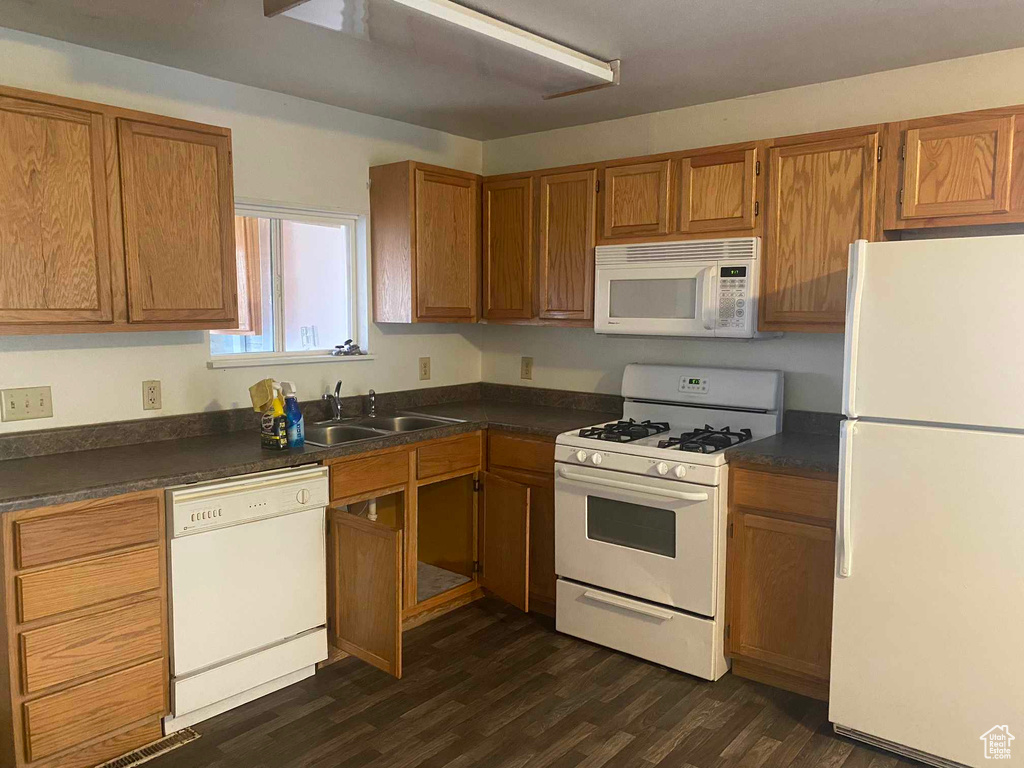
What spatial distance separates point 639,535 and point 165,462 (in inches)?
70.3

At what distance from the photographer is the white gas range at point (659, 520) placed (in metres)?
2.85

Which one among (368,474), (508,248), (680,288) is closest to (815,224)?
(680,288)

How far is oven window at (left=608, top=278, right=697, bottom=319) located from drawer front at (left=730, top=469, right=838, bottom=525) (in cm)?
77

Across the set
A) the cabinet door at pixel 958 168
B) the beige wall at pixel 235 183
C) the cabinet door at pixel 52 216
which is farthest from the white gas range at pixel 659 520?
the cabinet door at pixel 52 216

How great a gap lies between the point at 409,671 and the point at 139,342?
1.68m

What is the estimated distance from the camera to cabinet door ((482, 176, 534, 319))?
12.5 feet

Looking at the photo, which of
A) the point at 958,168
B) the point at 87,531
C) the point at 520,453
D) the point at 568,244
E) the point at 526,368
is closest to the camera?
the point at 87,531

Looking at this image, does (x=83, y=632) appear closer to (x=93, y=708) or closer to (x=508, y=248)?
(x=93, y=708)

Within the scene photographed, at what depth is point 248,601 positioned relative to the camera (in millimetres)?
2678

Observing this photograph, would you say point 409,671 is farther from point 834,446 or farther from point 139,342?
point 834,446

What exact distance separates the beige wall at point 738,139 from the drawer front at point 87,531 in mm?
2279

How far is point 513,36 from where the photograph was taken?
7.89 ft

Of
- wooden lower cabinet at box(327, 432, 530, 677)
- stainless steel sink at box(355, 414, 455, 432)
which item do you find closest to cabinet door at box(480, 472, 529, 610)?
wooden lower cabinet at box(327, 432, 530, 677)

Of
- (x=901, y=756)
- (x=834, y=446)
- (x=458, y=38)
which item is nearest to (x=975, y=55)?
(x=834, y=446)
